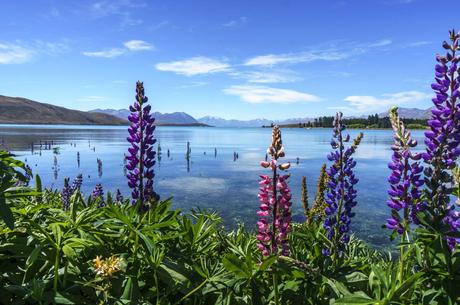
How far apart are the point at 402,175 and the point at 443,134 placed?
1.44 feet

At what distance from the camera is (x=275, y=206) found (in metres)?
2.33

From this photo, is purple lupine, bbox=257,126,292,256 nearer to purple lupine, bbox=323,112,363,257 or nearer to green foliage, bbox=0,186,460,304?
green foliage, bbox=0,186,460,304

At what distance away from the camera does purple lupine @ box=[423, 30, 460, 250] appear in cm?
268

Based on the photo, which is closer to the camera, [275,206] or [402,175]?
[275,206]

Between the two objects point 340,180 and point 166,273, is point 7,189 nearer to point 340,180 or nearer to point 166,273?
point 166,273

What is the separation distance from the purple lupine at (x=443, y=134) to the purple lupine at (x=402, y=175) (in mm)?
83

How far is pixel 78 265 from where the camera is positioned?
1.93 meters

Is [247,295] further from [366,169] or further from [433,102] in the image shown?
[366,169]

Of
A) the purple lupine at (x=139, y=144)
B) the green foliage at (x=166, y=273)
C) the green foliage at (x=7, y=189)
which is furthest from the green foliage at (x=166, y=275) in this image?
the purple lupine at (x=139, y=144)

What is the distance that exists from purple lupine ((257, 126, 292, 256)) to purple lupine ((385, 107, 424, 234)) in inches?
33.7

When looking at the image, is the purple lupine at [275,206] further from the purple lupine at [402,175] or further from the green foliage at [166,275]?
the purple lupine at [402,175]

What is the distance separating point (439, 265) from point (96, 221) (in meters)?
1.95

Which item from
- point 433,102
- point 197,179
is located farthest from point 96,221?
point 197,179

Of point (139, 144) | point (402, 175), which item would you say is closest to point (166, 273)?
point (402, 175)
